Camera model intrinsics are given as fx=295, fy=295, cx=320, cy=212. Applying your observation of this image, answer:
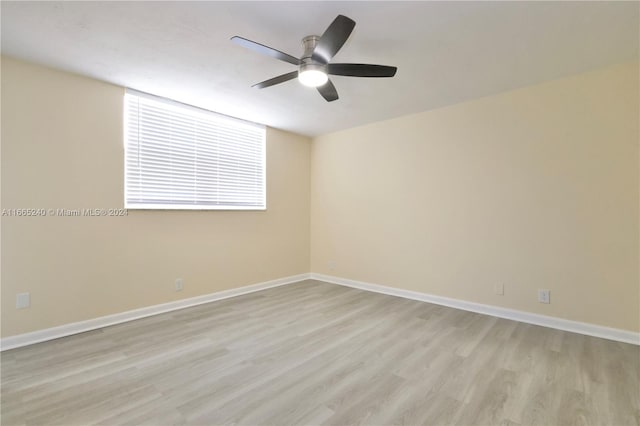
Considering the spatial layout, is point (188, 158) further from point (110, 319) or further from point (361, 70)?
point (361, 70)

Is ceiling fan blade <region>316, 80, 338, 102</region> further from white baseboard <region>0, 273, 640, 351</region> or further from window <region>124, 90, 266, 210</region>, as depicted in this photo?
white baseboard <region>0, 273, 640, 351</region>

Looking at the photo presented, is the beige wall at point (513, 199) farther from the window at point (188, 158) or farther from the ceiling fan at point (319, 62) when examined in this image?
the window at point (188, 158)

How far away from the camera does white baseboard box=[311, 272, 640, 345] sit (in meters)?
2.64

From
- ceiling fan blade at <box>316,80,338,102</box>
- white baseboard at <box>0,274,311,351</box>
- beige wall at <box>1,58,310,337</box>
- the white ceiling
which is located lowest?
white baseboard at <box>0,274,311,351</box>

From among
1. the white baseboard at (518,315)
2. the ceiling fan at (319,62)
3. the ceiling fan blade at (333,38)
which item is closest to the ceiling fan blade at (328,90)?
the ceiling fan at (319,62)

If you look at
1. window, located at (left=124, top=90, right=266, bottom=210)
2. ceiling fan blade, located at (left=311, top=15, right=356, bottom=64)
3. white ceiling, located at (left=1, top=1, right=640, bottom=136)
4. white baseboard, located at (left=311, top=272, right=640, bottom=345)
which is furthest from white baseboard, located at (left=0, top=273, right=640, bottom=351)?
ceiling fan blade, located at (left=311, top=15, right=356, bottom=64)

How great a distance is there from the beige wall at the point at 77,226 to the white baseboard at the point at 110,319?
6 cm

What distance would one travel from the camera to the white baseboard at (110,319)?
2508 millimetres

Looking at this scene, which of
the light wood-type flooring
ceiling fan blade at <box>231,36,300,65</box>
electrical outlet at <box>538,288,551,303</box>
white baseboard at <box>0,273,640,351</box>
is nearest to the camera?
the light wood-type flooring

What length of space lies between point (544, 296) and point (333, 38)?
10.4 feet

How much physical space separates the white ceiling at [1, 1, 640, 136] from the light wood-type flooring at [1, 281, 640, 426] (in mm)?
2447

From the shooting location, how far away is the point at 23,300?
2.54m

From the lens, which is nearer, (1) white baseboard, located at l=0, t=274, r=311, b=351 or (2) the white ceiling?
(2) the white ceiling

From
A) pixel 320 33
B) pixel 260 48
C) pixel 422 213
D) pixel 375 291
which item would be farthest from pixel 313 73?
pixel 375 291
